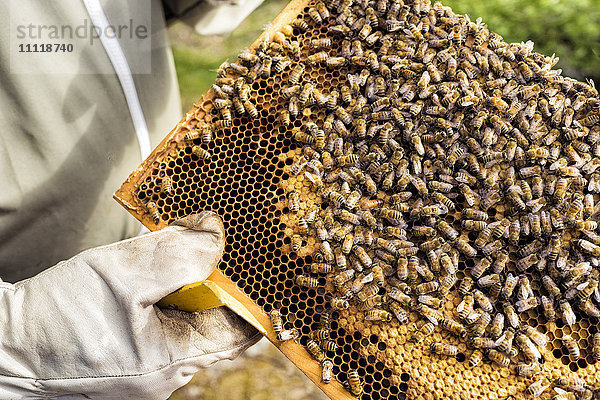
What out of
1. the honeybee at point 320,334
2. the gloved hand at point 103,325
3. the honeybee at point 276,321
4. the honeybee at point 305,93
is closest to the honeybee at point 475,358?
the honeybee at point 320,334

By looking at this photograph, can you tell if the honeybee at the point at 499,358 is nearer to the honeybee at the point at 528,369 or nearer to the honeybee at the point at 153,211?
the honeybee at the point at 528,369

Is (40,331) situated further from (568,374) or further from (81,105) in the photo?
(568,374)

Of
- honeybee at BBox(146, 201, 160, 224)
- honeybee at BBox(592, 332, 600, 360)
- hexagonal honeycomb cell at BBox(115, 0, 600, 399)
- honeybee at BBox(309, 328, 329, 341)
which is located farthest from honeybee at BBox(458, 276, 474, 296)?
honeybee at BBox(146, 201, 160, 224)

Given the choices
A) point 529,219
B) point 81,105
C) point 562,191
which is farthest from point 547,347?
point 81,105

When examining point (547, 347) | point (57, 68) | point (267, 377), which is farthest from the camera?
point (267, 377)

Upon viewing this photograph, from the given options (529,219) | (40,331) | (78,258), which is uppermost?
(529,219)
